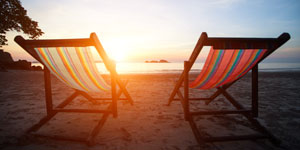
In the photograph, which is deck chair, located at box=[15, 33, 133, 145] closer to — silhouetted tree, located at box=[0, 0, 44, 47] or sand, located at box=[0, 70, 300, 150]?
sand, located at box=[0, 70, 300, 150]

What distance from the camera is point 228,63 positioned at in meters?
2.07

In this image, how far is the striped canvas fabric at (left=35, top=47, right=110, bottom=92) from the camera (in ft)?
6.43

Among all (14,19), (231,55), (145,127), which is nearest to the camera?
(231,55)

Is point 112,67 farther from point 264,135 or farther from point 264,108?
point 264,108

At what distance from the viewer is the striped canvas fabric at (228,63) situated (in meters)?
1.96

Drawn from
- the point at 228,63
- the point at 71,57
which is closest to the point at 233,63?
the point at 228,63

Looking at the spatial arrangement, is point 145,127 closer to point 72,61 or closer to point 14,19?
point 72,61

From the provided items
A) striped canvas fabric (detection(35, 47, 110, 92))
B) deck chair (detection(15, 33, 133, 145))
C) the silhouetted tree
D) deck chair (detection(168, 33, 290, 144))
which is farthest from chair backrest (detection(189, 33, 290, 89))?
the silhouetted tree

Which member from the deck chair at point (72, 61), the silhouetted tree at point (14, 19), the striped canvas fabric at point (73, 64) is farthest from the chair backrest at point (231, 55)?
the silhouetted tree at point (14, 19)

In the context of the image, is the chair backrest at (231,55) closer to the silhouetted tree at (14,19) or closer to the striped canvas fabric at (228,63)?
the striped canvas fabric at (228,63)

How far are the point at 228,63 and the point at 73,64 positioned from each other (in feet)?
7.32

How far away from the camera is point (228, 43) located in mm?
1727

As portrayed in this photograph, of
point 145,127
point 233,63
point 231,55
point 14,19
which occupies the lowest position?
point 145,127

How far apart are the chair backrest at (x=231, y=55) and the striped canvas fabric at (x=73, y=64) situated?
58.0 inches
